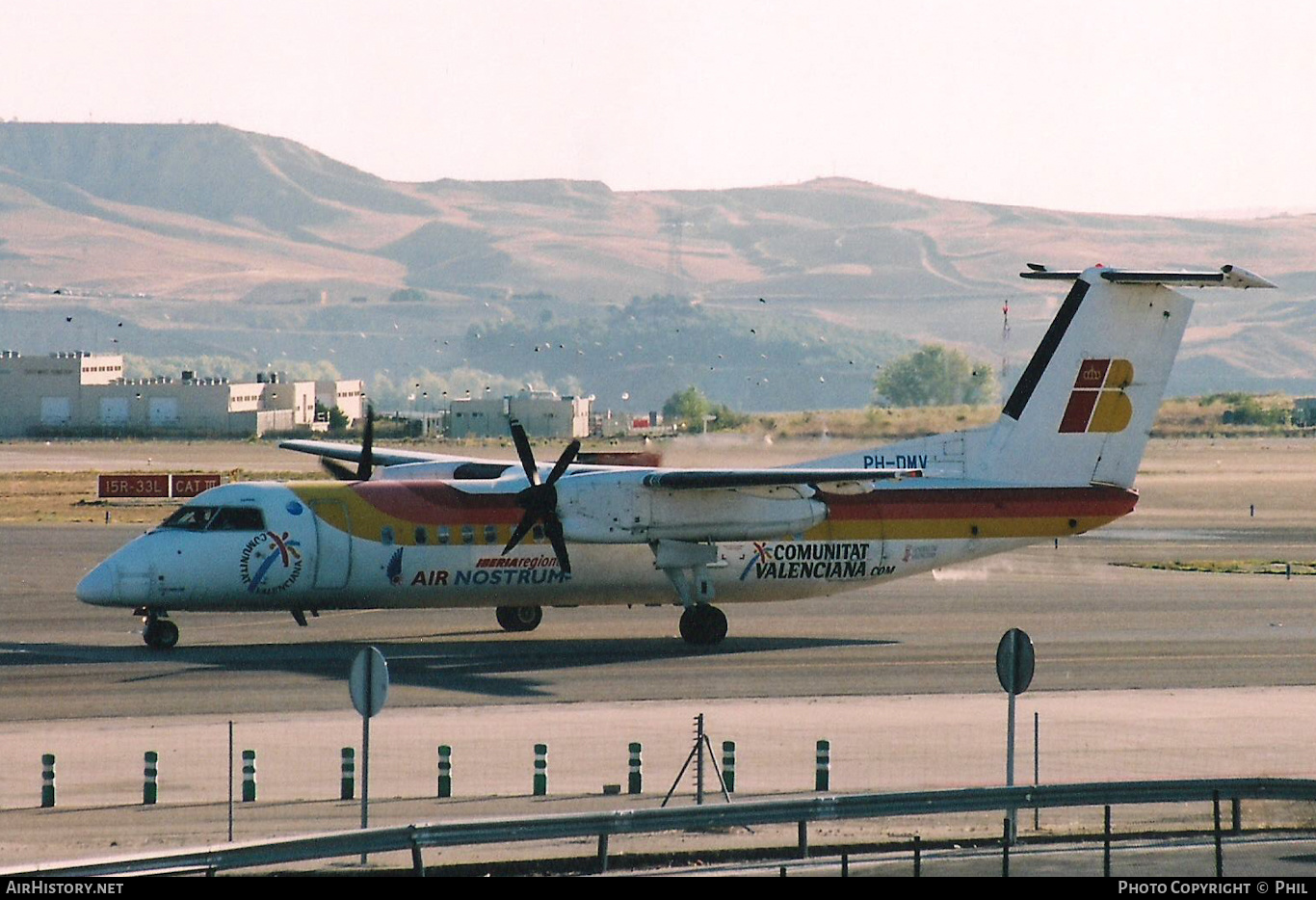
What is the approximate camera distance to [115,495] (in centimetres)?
8912

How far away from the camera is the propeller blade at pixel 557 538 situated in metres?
38.6

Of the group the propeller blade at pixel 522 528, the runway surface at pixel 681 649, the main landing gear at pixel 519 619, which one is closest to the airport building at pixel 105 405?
the runway surface at pixel 681 649

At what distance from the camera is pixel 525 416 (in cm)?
17525

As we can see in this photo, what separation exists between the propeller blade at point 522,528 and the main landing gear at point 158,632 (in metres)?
6.79

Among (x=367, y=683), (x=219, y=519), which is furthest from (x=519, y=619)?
(x=367, y=683)

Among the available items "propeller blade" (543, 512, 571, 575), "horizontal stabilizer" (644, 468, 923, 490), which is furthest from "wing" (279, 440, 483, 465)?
"horizontal stabilizer" (644, 468, 923, 490)

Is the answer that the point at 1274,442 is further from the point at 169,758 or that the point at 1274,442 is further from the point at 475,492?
the point at 169,758

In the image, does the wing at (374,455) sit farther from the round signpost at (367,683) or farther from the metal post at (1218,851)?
the metal post at (1218,851)

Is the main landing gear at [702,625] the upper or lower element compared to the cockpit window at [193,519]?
lower

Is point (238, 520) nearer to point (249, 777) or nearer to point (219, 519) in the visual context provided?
point (219, 519)

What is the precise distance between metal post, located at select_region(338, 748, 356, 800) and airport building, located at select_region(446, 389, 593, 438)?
130673 millimetres

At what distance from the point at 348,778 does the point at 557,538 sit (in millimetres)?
13524

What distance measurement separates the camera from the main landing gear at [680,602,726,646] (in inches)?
1592
